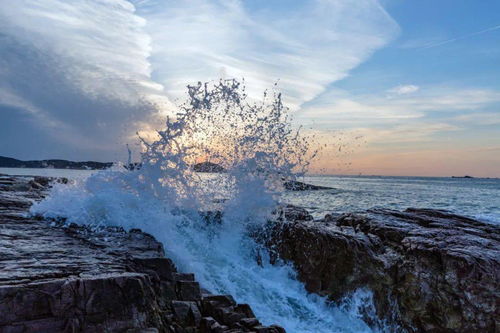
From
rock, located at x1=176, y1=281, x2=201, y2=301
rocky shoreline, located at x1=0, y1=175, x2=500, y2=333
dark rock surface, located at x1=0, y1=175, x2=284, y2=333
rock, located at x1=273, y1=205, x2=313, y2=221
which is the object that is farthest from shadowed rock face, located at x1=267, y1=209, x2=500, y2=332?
rock, located at x1=176, y1=281, x2=201, y2=301

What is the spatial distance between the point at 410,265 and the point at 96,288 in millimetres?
6179

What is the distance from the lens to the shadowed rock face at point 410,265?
6.96m

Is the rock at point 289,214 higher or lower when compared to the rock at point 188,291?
higher

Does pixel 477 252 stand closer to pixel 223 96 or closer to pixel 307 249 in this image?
pixel 307 249

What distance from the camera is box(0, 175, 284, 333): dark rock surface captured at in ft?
11.6

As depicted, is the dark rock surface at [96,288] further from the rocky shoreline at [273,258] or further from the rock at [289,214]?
the rock at [289,214]

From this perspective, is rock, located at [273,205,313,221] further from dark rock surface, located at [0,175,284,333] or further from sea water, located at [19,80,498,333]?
dark rock surface, located at [0,175,284,333]

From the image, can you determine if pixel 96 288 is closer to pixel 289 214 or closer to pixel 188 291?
pixel 188 291

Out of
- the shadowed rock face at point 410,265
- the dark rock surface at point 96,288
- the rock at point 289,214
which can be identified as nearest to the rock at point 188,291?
the dark rock surface at point 96,288

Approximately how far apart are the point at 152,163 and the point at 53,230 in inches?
125

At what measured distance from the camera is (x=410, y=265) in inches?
301

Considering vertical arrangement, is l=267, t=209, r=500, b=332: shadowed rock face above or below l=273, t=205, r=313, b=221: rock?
below

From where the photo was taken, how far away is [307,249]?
8.80 m

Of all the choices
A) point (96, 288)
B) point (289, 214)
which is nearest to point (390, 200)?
point (289, 214)
